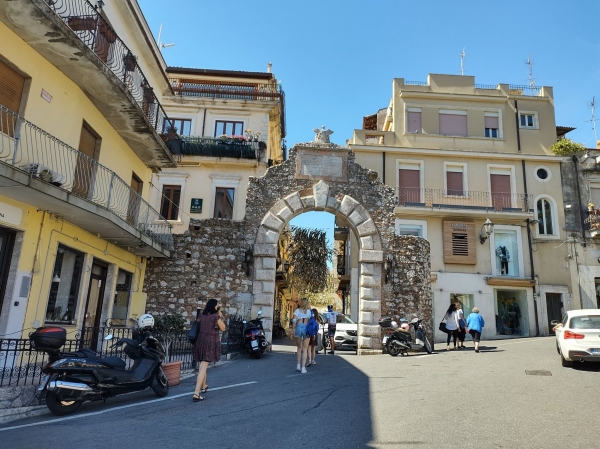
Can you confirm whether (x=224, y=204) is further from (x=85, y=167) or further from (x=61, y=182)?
(x=61, y=182)

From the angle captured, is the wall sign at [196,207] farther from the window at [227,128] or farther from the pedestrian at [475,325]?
the pedestrian at [475,325]

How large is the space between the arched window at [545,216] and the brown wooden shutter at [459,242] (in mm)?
3869

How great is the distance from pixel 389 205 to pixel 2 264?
11.2 metres

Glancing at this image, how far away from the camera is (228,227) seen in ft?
50.4

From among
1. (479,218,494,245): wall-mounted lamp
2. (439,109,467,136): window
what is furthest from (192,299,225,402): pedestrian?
(439,109,467,136): window

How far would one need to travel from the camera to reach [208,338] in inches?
296

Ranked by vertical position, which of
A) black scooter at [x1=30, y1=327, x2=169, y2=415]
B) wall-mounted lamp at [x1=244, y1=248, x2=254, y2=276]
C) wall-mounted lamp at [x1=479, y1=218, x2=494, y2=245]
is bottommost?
black scooter at [x1=30, y1=327, x2=169, y2=415]

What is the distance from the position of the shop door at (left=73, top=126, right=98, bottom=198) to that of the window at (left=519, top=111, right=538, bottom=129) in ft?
73.1

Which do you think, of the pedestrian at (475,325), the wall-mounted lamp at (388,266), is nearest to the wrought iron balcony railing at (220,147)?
A: the wall-mounted lamp at (388,266)

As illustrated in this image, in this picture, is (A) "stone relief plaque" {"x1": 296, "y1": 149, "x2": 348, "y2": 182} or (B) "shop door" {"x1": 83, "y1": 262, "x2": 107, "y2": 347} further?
(A) "stone relief plaque" {"x1": 296, "y1": 149, "x2": 348, "y2": 182}

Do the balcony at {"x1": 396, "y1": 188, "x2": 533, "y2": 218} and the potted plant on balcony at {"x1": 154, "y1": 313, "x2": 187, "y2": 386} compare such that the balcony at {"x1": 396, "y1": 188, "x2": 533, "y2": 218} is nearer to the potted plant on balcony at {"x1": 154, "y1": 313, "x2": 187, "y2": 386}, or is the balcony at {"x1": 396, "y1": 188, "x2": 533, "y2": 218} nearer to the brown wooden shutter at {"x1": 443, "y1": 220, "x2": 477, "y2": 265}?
the brown wooden shutter at {"x1": 443, "y1": 220, "x2": 477, "y2": 265}

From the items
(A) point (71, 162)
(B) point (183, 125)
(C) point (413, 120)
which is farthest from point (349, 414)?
(C) point (413, 120)

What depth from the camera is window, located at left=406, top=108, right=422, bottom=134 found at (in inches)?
987

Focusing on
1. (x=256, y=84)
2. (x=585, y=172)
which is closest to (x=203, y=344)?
(x=256, y=84)
